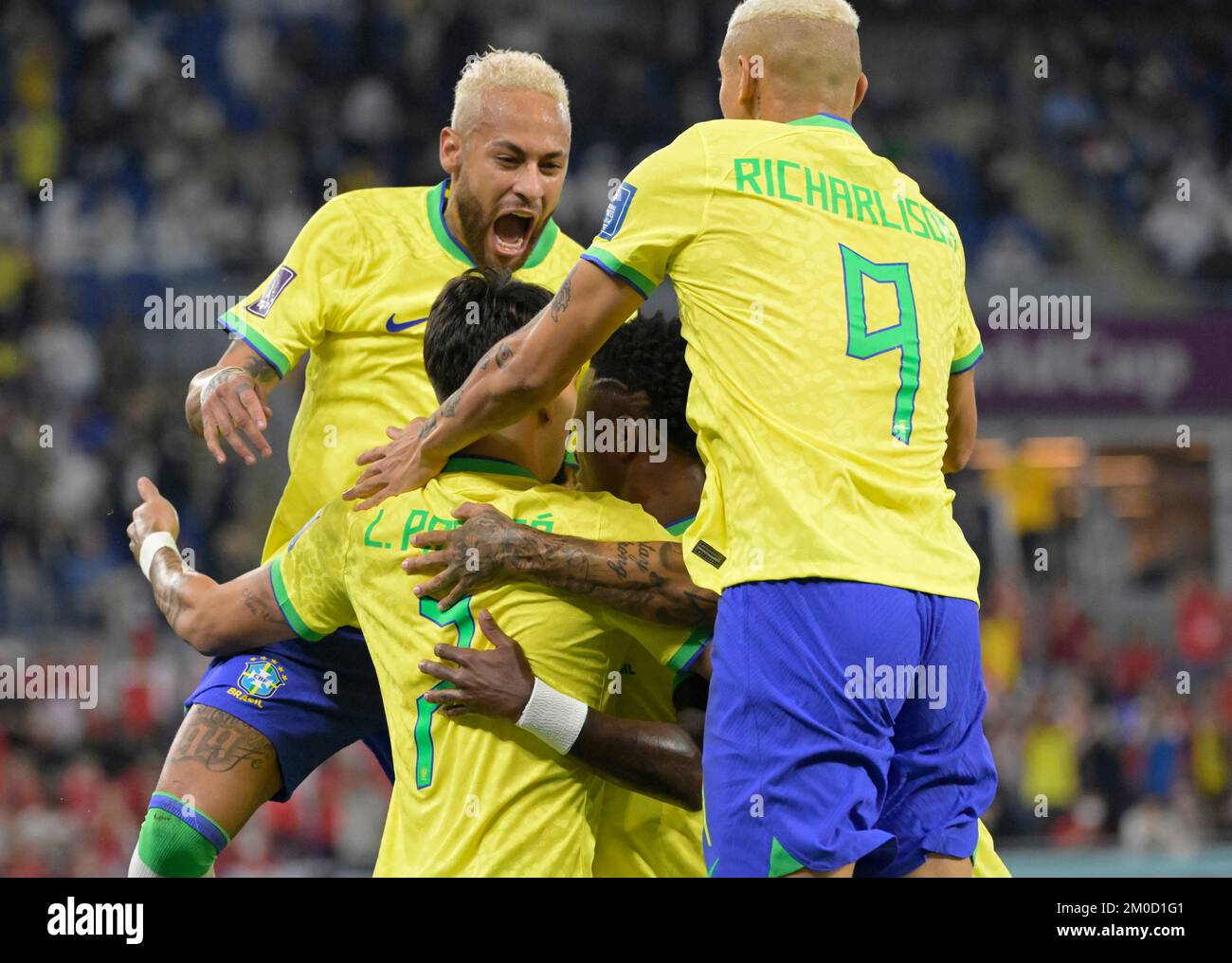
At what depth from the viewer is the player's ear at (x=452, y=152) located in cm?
467

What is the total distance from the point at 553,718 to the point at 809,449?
2.42ft

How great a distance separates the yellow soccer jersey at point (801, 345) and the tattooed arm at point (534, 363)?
0.06m

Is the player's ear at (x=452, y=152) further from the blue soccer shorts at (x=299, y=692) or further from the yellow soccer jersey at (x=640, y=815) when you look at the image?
the yellow soccer jersey at (x=640, y=815)

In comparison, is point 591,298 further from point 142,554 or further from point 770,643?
point 142,554

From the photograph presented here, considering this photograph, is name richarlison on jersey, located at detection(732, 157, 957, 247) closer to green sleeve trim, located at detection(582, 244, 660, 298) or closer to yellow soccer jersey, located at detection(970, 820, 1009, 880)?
green sleeve trim, located at detection(582, 244, 660, 298)

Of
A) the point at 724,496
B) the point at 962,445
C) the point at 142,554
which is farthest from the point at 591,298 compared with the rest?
the point at 142,554

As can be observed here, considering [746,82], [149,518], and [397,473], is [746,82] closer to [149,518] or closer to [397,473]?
[397,473]

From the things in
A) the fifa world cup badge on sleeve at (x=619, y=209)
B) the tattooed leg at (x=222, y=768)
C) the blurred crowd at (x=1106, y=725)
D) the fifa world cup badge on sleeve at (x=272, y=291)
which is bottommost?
the blurred crowd at (x=1106, y=725)

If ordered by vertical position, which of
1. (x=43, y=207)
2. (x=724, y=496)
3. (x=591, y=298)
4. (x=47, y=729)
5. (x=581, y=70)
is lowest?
(x=47, y=729)

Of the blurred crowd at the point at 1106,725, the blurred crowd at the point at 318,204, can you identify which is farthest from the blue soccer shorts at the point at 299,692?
the blurred crowd at the point at 1106,725

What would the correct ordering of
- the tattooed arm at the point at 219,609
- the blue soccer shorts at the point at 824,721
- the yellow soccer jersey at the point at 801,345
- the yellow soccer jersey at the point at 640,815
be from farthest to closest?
the tattooed arm at the point at 219,609 → the yellow soccer jersey at the point at 640,815 → the yellow soccer jersey at the point at 801,345 → the blue soccer shorts at the point at 824,721

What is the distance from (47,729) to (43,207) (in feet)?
14.2

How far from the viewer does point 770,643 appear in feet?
9.76

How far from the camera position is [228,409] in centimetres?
412
